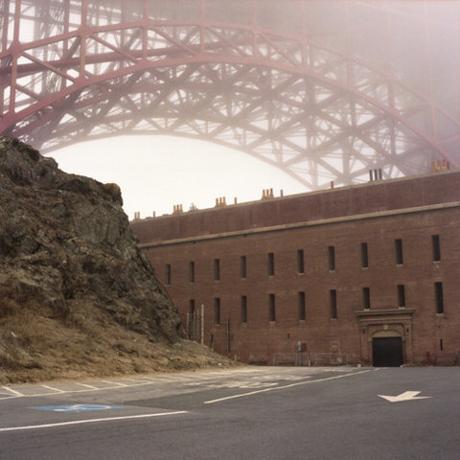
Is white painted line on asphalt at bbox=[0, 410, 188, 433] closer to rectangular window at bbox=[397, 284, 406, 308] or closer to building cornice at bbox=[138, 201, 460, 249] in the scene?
rectangular window at bbox=[397, 284, 406, 308]

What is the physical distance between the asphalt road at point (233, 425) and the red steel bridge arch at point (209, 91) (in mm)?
43012

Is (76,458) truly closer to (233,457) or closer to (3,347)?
(233,457)

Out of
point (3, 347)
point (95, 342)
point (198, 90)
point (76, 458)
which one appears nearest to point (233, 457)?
point (76, 458)

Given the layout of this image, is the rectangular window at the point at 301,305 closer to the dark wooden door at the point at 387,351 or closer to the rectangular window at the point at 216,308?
the dark wooden door at the point at 387,351

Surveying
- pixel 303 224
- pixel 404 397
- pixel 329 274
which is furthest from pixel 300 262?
pixel 404 397

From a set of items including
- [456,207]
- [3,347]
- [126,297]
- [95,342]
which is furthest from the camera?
[456,207]

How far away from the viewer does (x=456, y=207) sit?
48656mm

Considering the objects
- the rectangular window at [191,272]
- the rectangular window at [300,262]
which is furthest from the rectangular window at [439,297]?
the rectangular window at [191,272]

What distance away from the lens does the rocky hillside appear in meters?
31.3

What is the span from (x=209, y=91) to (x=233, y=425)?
221 ft

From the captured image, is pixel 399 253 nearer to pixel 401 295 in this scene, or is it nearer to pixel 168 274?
pixel 401 295

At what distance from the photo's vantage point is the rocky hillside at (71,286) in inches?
1232

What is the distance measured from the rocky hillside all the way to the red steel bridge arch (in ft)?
45.5

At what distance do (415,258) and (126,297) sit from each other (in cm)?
2147
